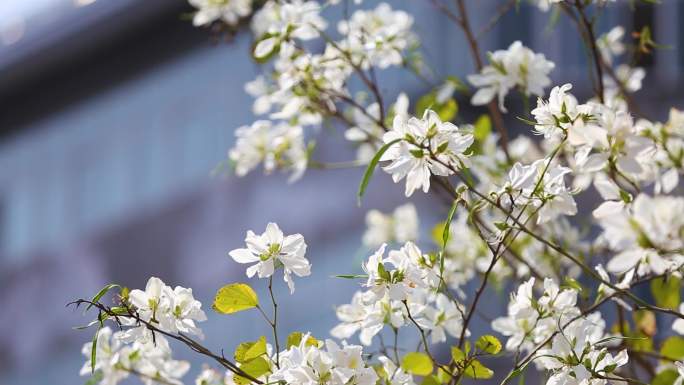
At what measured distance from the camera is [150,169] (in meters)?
7.01

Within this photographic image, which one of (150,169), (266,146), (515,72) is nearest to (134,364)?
(266,146)

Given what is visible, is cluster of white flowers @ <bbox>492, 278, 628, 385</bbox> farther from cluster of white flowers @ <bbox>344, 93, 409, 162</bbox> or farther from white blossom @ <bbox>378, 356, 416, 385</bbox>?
cluster of white flowers @ <bbox>344, 93, 409, 162</bbox>

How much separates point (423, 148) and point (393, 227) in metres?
1.07

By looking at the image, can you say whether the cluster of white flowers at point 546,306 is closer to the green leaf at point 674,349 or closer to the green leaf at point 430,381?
the green leaf at point 430,381

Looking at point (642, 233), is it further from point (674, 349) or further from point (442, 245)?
point (674, 349)

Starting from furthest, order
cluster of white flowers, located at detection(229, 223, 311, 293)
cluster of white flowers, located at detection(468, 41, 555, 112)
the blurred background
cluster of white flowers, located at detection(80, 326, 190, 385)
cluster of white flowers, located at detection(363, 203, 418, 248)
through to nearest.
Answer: the blurred background → cluster of white flowers, located at detection(363, 203, 418, 248) → cluster of white flowers, located at detection(468, 41, 555, 112) → cluster of white flowers, located at detection(80, 326, 190, 385) → cluster of white flowers, located at detection(229, 223, 311, 293)

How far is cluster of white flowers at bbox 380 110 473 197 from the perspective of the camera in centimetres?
118

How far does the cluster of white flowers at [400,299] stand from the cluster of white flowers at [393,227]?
28.3 inches

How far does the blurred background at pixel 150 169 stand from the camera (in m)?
5.16

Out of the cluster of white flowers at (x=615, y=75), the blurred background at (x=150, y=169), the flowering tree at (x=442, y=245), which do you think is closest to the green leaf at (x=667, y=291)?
the flowering tree at (x=442, y=245)

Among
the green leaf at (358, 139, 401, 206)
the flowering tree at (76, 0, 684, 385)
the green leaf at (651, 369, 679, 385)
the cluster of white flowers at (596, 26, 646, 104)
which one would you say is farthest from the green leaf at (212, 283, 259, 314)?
the cluster of white flowers at (596, 26, 646, 104)

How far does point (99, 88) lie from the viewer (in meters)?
7.18

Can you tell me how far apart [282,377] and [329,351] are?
49 millimetres

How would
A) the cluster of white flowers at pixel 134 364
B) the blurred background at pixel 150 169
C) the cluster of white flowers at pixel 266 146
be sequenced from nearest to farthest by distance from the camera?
the cluster of white flowers at pixel 134 364, the cluster of white flowers at pixel 266 146, the blurred background at pixel 150 169
